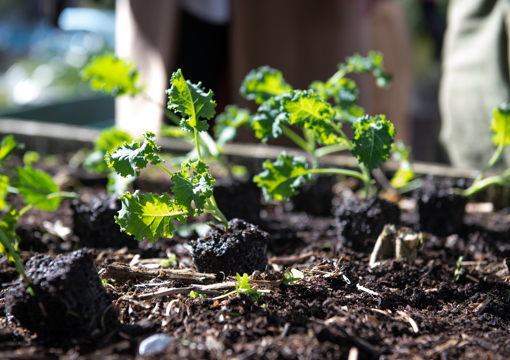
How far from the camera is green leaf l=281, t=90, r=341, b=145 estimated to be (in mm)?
1206

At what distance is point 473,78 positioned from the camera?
2.28 metres

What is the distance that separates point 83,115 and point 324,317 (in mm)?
3589

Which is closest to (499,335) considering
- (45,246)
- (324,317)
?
(324,317)

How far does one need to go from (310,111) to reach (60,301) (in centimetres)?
75

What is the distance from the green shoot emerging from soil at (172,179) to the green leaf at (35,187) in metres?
0.45

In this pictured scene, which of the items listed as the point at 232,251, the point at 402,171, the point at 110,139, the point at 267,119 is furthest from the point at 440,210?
the point at 110,139

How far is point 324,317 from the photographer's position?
39.2 inches

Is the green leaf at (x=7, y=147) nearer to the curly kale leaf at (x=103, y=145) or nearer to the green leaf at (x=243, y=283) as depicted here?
the curly kale leaf at (x=103, y=145)

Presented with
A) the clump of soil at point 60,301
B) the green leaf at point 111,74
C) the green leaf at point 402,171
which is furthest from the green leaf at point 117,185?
the green leaf at point 402,171

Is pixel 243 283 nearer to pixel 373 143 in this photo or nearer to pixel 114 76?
pixel 373 143

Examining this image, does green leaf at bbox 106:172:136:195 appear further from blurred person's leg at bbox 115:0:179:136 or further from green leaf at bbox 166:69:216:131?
blurred person's leg at bbox 115:0:179:136

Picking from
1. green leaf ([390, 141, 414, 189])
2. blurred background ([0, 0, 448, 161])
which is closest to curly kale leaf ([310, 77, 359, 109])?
green leaf ([390, 141, 414, 189])

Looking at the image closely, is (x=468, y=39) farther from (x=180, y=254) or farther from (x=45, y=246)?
(x=45, y=246)

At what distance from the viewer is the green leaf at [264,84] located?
5.03 feet
